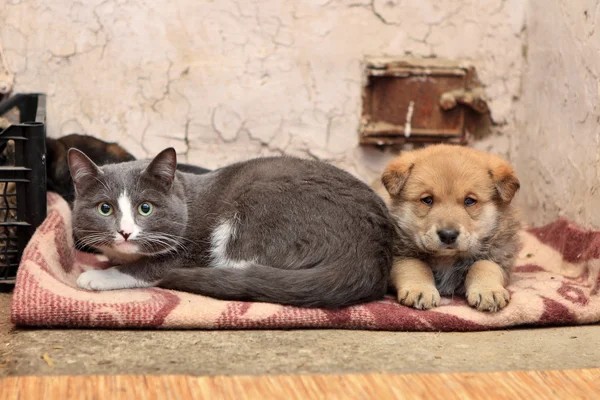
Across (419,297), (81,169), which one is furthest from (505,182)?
(81,169)

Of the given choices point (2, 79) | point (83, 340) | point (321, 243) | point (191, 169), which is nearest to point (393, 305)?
point (321, 243)

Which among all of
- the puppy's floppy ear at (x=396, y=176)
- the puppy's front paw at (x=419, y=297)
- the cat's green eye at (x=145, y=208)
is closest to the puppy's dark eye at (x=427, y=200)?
the puppy's floppy ear at (x=396, y=176)

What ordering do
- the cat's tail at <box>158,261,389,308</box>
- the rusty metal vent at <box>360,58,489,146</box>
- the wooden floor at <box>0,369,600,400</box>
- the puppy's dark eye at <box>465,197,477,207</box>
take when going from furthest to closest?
the rusty metal vent at <box>360,58,489,146</box> < the puppy's dark eye at <box>465,197,477,207</box> < the cat's tail at <box>158,261,389,308</box> < the wooden floor at <box>0,369,600,400</box>

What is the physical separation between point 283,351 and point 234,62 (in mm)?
2545

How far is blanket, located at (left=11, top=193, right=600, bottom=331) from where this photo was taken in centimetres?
276

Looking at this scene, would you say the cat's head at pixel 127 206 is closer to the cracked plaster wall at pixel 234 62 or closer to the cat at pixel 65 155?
the cat at pixel 65 155

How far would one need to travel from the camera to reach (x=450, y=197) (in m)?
3.23

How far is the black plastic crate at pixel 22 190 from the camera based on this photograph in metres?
3.42

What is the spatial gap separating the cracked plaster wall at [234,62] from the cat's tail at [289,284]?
1.77 meters

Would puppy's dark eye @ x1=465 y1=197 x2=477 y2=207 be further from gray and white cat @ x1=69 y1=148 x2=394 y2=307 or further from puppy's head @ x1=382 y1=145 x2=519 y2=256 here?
gray and white cat @ x1=69 y1=148 x2=394 y2=307

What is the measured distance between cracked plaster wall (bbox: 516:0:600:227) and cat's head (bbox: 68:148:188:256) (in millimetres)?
2320

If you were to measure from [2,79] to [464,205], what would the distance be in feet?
10.0

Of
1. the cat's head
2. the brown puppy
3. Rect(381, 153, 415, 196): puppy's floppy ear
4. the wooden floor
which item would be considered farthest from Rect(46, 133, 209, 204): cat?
the wooden floor

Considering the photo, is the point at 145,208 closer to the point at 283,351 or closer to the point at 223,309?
the point at 223,309
